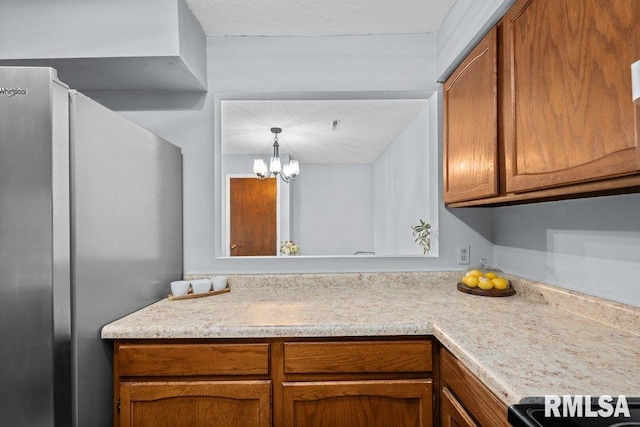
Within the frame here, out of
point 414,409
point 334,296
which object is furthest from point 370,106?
point 414,409

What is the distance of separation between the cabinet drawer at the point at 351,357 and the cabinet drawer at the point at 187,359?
142 millimetres

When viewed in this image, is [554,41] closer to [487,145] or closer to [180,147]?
[487,145]

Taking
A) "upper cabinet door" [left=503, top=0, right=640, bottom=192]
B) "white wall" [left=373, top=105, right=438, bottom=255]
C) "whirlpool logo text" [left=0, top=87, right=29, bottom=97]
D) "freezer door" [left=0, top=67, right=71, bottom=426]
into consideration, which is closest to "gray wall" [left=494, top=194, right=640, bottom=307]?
"upper cabinet door" [left=503, top=0, right=640, bottom=192]

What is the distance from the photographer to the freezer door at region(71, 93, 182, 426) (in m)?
1.12

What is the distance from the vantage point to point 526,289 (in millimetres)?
1639

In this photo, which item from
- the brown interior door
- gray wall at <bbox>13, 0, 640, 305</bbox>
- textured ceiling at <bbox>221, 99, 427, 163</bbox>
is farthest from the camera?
the brown interior door

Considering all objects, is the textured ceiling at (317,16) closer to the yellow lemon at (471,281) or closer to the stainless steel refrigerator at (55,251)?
the stainless steel refrigerator at (55,251)

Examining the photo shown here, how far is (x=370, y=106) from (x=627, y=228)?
96.2 inches

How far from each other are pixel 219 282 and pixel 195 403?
2.19 feet

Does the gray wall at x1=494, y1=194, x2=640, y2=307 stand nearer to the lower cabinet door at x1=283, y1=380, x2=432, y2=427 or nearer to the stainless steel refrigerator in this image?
the lower cabinet door at x1=283, y1=380, x2=432, y2=427

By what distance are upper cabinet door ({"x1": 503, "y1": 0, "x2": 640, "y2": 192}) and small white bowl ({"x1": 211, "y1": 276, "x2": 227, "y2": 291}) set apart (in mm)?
1405

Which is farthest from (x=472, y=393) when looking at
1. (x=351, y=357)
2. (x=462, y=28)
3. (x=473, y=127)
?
(x=462, y=28)

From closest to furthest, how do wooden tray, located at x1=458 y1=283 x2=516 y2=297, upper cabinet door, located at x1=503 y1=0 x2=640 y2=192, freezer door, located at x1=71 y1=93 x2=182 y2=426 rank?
upper cabinet door, located at x1=503 y1=0 x2=640 y2=192 < freezer door, located at x1=71 y1=93 x2=182 y2=426 < wooden tray, located at x1=458 y1=283 x2=516 y2=297

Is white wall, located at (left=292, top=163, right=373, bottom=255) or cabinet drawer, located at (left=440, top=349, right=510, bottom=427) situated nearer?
cabinet drawer, located at (left=440, top=349, right=510, bottom=427)
